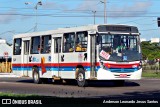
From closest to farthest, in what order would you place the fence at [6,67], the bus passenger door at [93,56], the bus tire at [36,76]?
1. the bus passenger door at [93,56]
2. the bus tire at [36,76]
3. the fence at [6,67]

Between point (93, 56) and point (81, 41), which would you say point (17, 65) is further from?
point (93, 56)

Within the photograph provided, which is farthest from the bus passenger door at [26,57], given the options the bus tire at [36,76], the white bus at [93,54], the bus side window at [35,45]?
the white bus at [93,54]

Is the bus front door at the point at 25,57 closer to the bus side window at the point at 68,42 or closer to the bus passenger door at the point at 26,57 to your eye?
the bus passenger door at the point at 26,57

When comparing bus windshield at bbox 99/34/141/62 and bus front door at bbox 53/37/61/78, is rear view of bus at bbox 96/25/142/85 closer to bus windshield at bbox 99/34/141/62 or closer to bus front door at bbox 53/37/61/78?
bus windshield at bbox 99/34/141/62

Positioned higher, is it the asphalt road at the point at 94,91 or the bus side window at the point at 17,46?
the bus side window at the point at 17,46

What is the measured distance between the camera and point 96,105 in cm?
1274

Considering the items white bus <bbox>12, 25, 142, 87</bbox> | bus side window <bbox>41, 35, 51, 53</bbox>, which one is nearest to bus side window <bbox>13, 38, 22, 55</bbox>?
bus side window <bbox>41, 35, 51, 53</bbox>

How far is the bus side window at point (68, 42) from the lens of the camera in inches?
1026

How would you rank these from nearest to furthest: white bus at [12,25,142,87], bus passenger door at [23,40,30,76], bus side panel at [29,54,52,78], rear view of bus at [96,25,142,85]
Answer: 1. rear view of bus at [96,25,142,85]
2. white bus at [12,25,142,87]
3. bus side panel at [29,54,52,78]
4. bus passenger door at [23,40,30,76]

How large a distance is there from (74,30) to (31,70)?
5724mm

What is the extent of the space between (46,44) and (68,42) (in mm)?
2721

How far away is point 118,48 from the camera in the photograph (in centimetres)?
2423

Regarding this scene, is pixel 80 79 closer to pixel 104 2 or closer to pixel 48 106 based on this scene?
pixel 48 106

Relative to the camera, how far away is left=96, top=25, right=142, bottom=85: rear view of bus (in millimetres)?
23875
